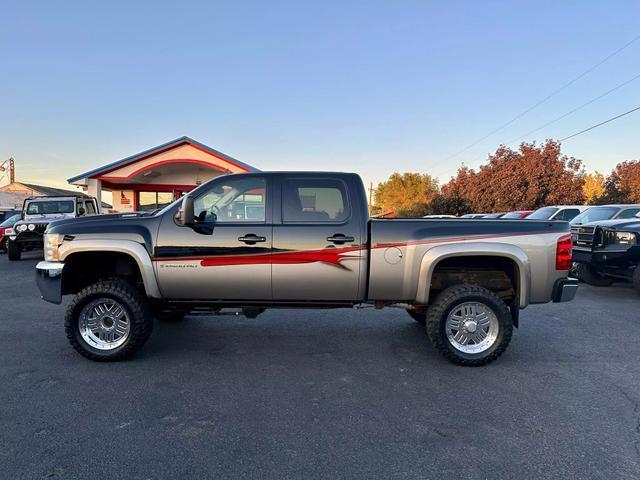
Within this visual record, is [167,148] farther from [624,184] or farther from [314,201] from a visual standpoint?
[624,184]

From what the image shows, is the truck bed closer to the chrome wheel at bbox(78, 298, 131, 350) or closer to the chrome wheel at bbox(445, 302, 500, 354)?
the chrome wheel at bbox(445, 302, 500, 354)

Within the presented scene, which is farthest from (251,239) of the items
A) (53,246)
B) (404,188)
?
(404,188)

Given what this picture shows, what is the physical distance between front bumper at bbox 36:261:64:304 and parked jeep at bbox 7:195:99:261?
9.37m

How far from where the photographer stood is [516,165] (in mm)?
32188

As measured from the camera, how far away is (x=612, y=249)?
24.9 feet

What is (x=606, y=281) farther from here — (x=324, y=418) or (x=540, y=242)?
(x=324, y=418)

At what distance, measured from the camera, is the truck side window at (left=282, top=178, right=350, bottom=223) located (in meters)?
4.44

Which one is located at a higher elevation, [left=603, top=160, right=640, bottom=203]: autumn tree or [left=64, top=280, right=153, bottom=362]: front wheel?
[left=603, top=160, right=640, bottom=203]: autumn tree

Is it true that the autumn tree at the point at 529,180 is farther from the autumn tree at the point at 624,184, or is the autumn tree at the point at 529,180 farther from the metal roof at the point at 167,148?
the metal roof at the point at 167,148

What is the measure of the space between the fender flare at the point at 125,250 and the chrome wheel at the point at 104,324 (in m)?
0.42

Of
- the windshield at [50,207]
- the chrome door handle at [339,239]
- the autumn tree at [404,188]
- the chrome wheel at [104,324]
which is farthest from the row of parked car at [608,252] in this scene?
the autumn tree at [404,188]

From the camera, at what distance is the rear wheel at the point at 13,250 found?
498 inches

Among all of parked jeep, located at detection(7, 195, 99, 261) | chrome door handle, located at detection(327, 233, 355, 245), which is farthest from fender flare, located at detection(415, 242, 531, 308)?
parked jeep, located at detection(7, 195, 99, 261)

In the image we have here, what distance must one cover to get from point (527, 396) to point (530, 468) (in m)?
1.14
